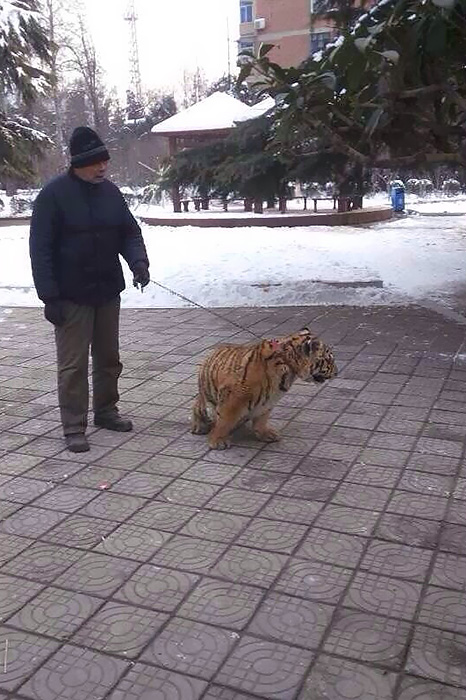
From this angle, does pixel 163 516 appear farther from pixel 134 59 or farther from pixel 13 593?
pixel 134 59

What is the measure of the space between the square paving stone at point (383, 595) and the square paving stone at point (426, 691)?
14.9 inches

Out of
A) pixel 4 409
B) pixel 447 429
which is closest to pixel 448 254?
pixel 447 429

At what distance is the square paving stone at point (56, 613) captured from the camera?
2.80 m

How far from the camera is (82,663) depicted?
259 centimetres

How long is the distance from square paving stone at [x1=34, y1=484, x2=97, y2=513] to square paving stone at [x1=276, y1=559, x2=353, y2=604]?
4.30 feet

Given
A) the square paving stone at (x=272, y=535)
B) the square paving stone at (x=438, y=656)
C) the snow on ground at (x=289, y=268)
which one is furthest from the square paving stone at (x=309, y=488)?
the snow on ground at (x=289, y=268)

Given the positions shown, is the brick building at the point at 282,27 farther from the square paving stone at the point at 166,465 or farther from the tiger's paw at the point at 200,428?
the square paving stone at the point at 166,465

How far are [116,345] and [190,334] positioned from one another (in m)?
3.01

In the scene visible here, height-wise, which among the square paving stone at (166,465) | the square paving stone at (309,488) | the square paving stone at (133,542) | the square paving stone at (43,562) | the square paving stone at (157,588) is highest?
the square paving stone at (166,465)

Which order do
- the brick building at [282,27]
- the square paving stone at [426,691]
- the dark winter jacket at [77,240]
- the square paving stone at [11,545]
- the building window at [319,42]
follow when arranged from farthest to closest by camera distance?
1. the brick building at [282,27]
2. the building window at [319,42]
3. the dark winter jacket at [77,240]
4. the square paving stone at [11,545]
5. the square paving stone at [426,691]

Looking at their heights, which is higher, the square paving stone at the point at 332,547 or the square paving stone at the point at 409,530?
the square paving stone at the point at 332,547

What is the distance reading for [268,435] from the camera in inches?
185

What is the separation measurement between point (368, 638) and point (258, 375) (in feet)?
6.50

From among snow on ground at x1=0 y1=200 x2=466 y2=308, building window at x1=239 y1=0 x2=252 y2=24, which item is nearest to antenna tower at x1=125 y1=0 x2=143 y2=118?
building window at x1=239 y1=0 x2=252 y2=24
